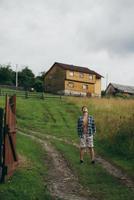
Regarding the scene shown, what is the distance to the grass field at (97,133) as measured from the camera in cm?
1376

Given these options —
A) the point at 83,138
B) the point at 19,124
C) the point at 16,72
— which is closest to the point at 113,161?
the point at 83,138

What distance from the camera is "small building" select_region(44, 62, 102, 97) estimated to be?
325 ft

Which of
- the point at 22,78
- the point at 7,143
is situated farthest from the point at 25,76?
the point at 7,143

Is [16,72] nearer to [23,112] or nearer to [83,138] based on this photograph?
[23,112]

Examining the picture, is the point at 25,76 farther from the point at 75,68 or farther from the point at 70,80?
the point at 75,68

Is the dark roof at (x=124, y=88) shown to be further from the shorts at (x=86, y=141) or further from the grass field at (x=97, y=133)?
the shorts at (x=86, y=141)

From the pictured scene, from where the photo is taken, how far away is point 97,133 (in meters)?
27.2

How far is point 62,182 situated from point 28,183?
4.25 ft

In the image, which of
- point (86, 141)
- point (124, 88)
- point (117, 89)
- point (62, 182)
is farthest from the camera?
point (124, 88)

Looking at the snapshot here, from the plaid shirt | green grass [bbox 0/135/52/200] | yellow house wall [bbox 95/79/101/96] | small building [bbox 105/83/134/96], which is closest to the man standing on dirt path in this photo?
the plaid shirt

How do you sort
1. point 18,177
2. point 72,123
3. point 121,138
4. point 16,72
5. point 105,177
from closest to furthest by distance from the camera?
point 18,177
point 105,177
point 121,138
point 72,123
point 16,72

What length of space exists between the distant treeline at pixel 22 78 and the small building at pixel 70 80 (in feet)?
9.51

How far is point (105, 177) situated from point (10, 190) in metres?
3.73

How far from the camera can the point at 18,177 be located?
13.6 m
